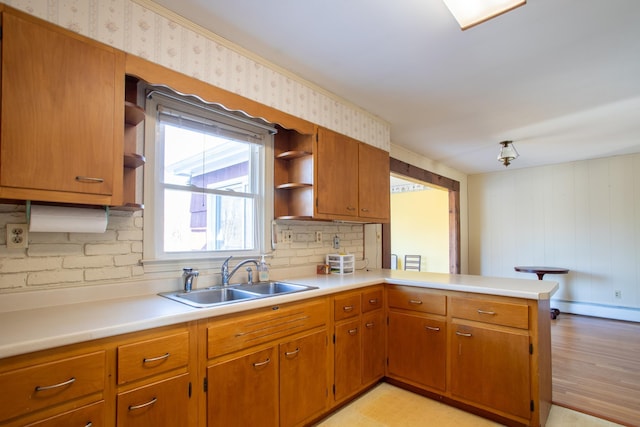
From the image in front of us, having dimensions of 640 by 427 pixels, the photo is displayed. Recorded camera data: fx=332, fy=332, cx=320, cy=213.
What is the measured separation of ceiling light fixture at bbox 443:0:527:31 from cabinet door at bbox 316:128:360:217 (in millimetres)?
1268

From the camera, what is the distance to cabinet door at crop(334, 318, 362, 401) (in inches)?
90.1

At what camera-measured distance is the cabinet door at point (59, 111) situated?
1.28 metres

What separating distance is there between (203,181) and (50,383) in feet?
4.69

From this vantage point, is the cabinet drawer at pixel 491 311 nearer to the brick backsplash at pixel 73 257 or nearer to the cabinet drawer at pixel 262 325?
the cabinet drawer at pixel 262 325

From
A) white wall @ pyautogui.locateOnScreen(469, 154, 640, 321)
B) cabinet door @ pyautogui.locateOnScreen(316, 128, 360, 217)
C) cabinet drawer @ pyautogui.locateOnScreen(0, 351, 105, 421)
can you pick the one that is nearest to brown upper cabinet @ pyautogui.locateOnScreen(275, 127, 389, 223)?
cabinet door @ pyautogui.locateOnScreen(316, 128, 360, 217)

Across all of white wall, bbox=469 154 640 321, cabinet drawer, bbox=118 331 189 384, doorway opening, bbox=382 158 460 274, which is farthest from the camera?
white wall, bbox=469 154 640 321

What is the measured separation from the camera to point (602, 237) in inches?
198

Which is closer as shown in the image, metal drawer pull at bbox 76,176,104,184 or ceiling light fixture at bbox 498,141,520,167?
metal drawer pull at bbox 76,176,104,184

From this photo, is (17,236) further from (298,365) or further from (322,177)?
(322,177)

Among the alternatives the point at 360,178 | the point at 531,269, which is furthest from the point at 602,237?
the point at 360,178

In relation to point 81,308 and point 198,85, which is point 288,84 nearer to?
point 198,85

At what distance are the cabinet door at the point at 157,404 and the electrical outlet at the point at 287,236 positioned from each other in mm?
1412

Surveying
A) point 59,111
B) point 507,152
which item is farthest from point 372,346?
point 507,152

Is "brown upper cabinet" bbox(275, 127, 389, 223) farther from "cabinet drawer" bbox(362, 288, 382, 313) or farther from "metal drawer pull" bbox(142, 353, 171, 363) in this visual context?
"metal drawer pull" bbox(142, 353, 171, 363)
